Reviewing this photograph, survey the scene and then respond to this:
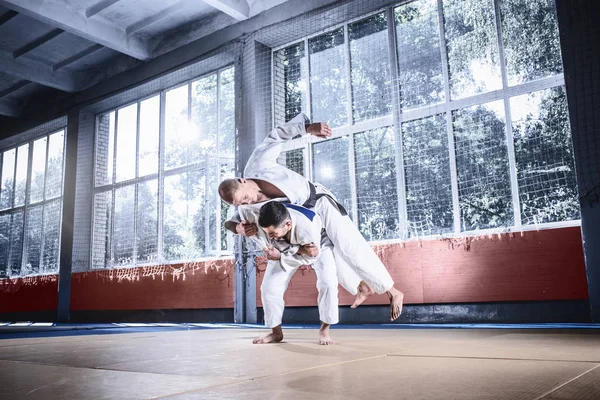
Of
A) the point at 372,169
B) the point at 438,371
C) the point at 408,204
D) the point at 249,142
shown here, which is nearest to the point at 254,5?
the point at 249,142

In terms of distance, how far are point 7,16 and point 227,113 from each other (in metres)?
3.31

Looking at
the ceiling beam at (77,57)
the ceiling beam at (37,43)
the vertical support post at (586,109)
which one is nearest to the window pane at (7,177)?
the ceiling beam at (77,57)

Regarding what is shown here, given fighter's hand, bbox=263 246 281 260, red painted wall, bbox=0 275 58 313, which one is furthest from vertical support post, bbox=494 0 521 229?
red painted wall, bbox=0 275 58 313

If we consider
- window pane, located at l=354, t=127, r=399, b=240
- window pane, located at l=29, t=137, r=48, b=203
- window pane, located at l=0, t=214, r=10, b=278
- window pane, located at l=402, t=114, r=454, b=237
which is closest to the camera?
window pane, located at l=402, t=114, r=454, b=237

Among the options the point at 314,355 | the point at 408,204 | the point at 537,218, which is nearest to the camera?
the point at 314,355

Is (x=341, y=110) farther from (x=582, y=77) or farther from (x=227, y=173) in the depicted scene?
(x=582, y=77)

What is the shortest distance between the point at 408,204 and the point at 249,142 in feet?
7.25

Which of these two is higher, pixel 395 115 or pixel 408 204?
pixel 395 115

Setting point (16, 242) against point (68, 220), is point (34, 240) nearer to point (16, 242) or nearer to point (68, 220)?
point (16, 242)

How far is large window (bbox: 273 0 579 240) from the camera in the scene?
459 cm

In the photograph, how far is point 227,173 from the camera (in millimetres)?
6777

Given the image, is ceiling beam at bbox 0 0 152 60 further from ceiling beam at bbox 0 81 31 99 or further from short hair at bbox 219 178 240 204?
short hair at bbox 219 178 240 204

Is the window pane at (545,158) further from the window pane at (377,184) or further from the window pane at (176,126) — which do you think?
the window pane at (176,126)

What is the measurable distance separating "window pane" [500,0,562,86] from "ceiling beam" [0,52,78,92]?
703 cm
